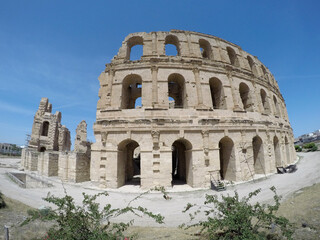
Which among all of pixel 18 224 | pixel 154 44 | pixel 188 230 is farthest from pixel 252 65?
pixel 18 224

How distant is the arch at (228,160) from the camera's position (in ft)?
44.4

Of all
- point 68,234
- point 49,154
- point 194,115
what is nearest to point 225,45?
point 194,115

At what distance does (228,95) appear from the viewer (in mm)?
14727

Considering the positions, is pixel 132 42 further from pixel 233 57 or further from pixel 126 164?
pixel 126 164

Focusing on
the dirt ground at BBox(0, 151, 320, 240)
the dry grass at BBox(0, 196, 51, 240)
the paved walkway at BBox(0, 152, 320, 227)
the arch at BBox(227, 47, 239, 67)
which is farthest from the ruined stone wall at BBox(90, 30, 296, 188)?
the dry grass at BBox(0, 196, 51, 240)

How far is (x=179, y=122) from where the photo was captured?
12.7m

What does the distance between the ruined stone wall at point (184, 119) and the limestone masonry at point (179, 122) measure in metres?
0.07

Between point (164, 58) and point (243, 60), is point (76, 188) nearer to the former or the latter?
point (164, 58)

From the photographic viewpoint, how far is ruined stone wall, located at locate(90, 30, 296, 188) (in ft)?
40.5

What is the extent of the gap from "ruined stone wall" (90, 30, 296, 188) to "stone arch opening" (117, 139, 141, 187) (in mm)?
92

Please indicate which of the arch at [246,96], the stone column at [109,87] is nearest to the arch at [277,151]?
the arch at [246,96]

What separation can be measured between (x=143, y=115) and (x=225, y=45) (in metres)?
12.5

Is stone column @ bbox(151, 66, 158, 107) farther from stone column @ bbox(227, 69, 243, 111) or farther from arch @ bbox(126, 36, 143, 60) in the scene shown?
stone column @ bbox(227, 69, 243, 111)

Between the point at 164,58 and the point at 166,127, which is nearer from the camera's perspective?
the point at 166,127
